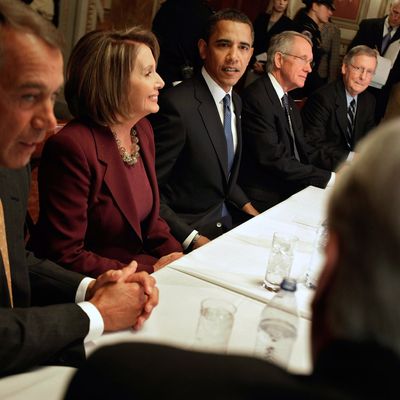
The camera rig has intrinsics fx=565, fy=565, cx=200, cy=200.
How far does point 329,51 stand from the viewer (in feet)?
21.2

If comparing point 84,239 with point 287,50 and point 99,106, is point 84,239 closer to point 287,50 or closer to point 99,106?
point 99,106

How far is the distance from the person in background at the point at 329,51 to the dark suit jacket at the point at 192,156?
12.1 feet

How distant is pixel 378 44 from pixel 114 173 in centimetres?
488

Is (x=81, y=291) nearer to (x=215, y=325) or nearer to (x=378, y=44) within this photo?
(x=215, y=325)

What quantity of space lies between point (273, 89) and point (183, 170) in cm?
108

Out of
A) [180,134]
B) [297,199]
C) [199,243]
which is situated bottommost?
[199,243]

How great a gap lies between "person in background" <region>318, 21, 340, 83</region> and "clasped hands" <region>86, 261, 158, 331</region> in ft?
17.4

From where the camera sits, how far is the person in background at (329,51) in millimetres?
6328

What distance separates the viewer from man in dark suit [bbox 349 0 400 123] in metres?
5.96

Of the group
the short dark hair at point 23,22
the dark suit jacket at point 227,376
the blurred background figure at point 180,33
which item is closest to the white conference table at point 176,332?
the dark suit jacket at point 227,376

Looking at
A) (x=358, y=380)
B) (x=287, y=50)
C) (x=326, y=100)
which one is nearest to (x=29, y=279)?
(x=358, y=380)

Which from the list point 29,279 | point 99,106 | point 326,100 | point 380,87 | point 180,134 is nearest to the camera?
point 29,279

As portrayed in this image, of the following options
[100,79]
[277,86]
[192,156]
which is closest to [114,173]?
[100,79]

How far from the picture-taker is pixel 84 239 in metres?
2.22
